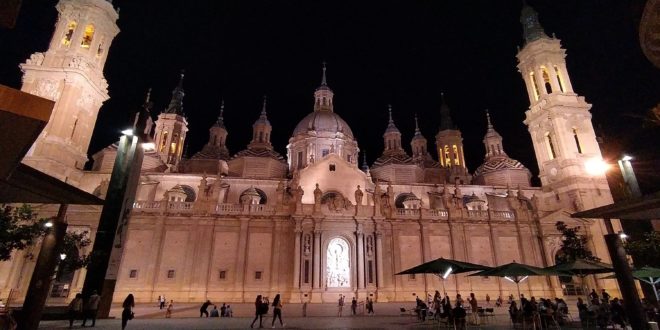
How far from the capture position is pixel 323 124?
54.2 meters

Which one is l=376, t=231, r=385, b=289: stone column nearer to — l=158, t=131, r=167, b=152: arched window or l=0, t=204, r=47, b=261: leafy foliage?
l=0, t=204, r=47, b=261: leafy foliage

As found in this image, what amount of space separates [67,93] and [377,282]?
3647 cm

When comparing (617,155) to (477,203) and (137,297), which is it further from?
(137,297)

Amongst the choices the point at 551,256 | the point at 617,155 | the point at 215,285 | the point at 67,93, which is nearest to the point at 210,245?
the point at 215,285

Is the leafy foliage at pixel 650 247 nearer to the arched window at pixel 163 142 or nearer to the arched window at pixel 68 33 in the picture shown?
the arched window at pixel 68 33

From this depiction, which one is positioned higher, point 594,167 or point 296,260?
point 594,167

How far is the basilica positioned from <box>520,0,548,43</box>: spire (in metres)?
1.82

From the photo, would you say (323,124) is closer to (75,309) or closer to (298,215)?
(298,215)

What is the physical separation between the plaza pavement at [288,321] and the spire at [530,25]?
139ft

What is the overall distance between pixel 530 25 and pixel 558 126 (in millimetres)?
17288

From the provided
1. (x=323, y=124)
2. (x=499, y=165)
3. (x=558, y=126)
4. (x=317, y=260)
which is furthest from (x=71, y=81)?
(x=558, y=126)

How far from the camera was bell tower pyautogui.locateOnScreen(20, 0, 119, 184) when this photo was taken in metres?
34.4

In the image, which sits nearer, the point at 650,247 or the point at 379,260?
the point at 650,247

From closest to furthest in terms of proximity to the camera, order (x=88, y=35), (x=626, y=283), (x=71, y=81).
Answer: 1. (x=626, y=283)
2. (x=71, y=81)
3. (x=88, y=35)
